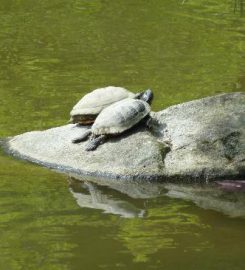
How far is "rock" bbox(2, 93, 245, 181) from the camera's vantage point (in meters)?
7.68

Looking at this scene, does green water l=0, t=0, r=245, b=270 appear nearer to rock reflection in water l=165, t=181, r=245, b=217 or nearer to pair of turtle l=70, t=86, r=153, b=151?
rock reflection in water l=165, t=181, r=245, b=217

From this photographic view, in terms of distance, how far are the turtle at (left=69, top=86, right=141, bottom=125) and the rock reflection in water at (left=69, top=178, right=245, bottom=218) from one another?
93cm

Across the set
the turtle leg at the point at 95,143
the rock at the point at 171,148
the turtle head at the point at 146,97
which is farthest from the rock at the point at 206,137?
the turtle leg at the point at 95,143

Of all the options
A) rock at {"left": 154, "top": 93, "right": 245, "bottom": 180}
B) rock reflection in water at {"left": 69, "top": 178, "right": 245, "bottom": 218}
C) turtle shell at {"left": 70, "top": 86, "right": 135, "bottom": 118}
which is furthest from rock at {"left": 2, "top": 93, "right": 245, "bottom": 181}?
turtle shell at {"left": 70, "top": 86, "right": 135, "bottom": 118}

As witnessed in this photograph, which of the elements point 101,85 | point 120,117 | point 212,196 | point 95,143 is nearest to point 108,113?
point 120,117

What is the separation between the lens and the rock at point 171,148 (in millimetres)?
7680

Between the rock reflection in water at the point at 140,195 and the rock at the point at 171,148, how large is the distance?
0.38ft

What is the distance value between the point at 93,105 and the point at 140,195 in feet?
4.75

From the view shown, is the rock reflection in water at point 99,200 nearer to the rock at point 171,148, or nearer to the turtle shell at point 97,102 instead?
the rock at point 171,148

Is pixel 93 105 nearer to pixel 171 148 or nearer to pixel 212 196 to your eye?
pixel 171 148

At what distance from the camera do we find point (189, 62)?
1324 centimetres

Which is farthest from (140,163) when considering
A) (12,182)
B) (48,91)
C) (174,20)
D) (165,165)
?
(174,20)

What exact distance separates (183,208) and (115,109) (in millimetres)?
1501

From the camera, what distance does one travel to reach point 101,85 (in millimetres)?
11844
